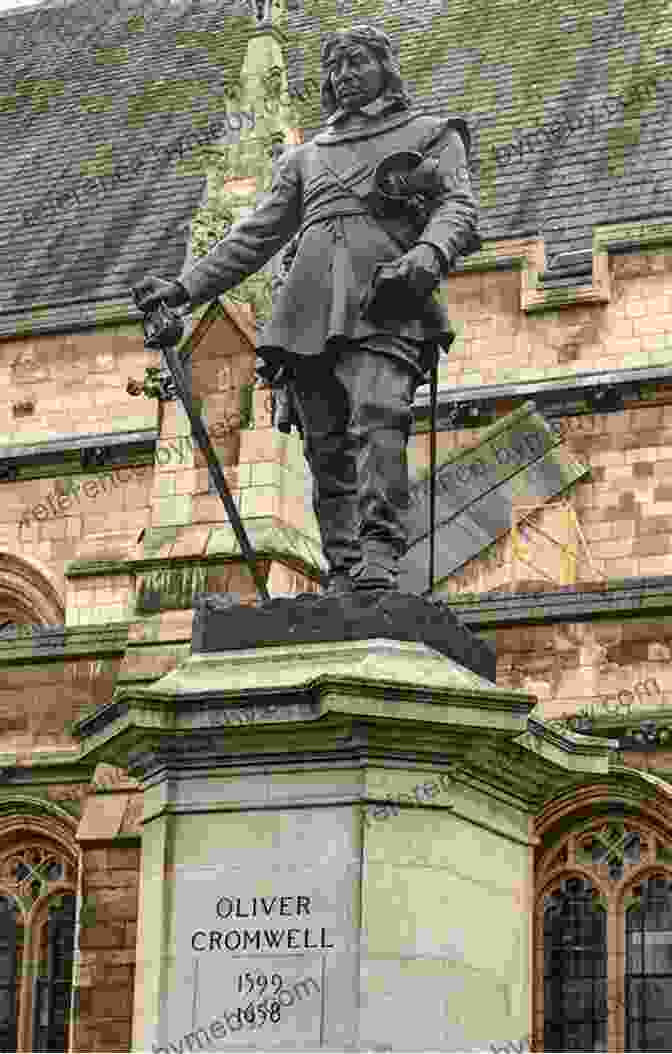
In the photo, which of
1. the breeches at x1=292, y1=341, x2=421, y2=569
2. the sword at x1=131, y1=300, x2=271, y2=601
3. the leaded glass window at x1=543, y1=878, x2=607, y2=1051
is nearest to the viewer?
the breeches at x1=292, y1=341, x2=421, y2=569

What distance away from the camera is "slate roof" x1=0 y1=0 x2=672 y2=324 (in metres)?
24.6

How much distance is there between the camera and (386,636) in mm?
8266

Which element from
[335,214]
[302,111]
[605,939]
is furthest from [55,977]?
[302,111]

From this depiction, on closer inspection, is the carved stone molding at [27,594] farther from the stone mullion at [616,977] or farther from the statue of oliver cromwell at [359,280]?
the statue of oliver cromwell at [359,280]

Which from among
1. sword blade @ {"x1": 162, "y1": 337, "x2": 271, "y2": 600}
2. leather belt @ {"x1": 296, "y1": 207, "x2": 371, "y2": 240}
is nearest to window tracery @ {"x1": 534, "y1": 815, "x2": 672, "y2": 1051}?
sword blade @ {"x1": 162, "y1": 337, "x2": 271, "y2": 600}

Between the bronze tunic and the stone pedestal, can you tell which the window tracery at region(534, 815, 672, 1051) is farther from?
the bronze tunic

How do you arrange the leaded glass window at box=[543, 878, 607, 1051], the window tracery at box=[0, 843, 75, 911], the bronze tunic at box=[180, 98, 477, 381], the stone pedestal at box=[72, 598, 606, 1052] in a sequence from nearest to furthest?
1. the stone pedestal at box=[72, 598, 606, 1052]
2. the bronze tunic at box=[180, 98, 477, 381]
3. the leaded glass window at box=[543, 878, 607, 1051]
4. the window tracery at box=[0, 843, 75, 911]

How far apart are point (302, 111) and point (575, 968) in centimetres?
1381

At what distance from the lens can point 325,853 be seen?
7910 millimetres

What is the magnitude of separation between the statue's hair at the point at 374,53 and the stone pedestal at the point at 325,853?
2.25 meters

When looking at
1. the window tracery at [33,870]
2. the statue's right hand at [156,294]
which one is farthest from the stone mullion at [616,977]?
the statue's right hand at [156,294]

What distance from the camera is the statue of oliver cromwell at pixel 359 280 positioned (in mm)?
8477

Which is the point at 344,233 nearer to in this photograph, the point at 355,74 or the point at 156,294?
the point at 355,74

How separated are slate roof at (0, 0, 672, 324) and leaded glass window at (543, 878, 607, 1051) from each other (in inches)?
375
